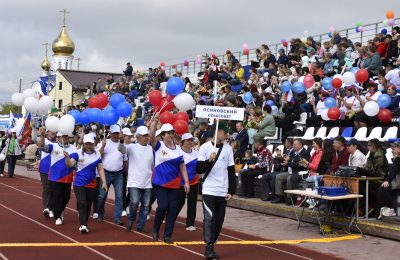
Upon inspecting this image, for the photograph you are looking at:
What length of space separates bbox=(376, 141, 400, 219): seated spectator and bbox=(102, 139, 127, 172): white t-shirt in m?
5.50

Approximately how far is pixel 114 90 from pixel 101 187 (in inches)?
933

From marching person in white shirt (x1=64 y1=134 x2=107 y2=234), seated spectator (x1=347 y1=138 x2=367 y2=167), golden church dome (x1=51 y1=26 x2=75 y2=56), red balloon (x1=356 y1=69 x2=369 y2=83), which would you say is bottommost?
marching person in white shirt (x1=64 y1=134 x2=107 y2=234)

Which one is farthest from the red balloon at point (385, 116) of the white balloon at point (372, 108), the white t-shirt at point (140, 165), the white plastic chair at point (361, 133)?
the white t-shirt at point (140, 165)

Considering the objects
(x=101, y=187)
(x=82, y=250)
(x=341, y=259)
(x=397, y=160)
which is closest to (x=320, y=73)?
(x=397, y=160)

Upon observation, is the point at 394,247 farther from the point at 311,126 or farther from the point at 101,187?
the point at 311,126

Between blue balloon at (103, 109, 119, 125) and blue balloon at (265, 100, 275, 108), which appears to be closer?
blue balloon at (103, 109, 119, 125)

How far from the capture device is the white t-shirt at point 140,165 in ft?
38.8

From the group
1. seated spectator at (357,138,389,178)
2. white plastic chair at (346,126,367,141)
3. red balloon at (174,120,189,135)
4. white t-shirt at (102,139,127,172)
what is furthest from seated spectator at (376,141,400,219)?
white t-shirt at (102,139,127,172)

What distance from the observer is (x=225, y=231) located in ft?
41.4

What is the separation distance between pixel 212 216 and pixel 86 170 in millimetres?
3418

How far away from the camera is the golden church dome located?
86812 mm

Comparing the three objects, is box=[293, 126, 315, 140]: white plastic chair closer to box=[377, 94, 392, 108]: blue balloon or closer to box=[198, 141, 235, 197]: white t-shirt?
box=[377, 94, 392, 108]: blue balloon

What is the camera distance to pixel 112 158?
510 inches

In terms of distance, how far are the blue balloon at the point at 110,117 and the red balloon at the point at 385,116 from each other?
728 cm
